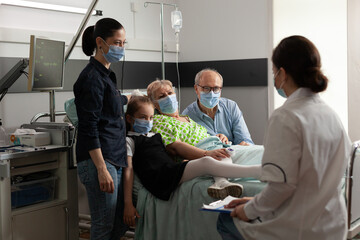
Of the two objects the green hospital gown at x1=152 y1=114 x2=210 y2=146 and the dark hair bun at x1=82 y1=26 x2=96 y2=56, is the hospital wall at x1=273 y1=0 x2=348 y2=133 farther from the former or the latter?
the dark hair bun at x1=82 y1=26 x2=96 y2=56

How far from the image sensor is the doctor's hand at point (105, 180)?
223 cm

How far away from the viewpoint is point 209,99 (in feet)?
10.3

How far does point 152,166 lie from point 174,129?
0.34 m

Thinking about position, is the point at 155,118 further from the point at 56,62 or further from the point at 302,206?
the point at 302,206

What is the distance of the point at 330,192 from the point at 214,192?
0.78 m

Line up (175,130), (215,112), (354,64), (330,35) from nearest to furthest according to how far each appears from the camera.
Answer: (175,130) → (215,112) → (354,64) → (330,35)

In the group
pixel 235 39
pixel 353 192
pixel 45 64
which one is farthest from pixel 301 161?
pixel 235 39

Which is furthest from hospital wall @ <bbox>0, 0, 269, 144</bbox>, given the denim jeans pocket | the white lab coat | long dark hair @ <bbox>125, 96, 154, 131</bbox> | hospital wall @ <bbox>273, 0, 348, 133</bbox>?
the white lab coat

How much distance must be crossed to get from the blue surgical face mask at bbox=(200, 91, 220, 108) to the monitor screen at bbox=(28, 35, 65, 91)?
0.93 m

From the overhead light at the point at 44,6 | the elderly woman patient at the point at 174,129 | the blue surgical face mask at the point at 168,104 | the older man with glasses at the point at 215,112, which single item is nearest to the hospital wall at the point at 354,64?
the older man with glasses at the point at 215,112

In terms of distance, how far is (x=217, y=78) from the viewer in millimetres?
3186

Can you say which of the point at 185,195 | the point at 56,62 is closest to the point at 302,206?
the point at 185,195

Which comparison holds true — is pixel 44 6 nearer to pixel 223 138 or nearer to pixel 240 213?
pixel 223 138

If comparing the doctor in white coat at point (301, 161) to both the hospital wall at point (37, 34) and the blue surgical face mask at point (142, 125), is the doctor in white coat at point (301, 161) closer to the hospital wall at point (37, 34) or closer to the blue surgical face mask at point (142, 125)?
the blue surgical face mask at point (142, 125)
